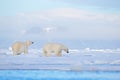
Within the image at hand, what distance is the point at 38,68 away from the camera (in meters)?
4.27

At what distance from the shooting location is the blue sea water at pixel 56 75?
4.12 metres

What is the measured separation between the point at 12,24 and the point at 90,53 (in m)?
1.02

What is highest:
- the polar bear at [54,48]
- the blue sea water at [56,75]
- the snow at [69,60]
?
the polar bear at [54,48]

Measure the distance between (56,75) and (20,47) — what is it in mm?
570

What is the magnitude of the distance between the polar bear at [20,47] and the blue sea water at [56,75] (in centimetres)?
25

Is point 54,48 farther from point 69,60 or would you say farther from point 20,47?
point 20,47

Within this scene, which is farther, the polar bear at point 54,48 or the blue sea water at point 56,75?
the polar bear at point 54,48

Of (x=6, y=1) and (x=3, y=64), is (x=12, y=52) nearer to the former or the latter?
(x=3, y=64)

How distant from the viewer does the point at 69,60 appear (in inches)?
166

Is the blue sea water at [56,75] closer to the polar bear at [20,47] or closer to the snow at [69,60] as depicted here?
the snow at [69,60]

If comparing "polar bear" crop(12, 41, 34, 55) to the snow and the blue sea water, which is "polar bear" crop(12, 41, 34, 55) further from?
the blue sea water

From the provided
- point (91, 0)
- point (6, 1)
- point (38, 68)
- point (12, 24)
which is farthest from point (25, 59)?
point (91, 0)

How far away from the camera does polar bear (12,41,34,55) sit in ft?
14.1

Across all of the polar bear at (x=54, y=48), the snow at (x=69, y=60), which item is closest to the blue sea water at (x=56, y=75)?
the snow at (x=69, y=60)
